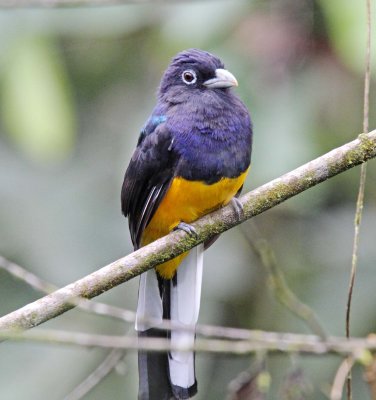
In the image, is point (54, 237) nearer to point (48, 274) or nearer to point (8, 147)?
point (48, 274)

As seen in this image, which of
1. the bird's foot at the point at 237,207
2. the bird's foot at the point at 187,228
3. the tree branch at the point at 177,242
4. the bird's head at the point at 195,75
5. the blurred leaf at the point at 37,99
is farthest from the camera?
the blurred leaf at the point at 37,99

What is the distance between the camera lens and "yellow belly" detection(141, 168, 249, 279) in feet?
13.5

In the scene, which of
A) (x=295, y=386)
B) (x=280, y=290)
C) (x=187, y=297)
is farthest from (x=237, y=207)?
(x=295, y=386)

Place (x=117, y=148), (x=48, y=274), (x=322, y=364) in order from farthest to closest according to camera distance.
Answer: (x=117, y=148) < (x=48, y=274) < (x=322, y=364)

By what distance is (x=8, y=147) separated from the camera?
5.94 meters

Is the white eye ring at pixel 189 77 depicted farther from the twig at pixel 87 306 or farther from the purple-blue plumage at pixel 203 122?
the twig at pixel 87 306

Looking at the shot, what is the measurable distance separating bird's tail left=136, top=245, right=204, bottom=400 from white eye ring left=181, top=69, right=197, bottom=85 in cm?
80

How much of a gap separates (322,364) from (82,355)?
1295 millimetres

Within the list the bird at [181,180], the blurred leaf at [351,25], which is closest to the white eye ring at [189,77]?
the bird at [181,180]

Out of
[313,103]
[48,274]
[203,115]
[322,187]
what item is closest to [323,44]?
[313,103]

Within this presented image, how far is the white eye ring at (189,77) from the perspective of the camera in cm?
453

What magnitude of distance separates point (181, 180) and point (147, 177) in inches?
7.8

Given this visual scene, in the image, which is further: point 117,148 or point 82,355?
point 117,148

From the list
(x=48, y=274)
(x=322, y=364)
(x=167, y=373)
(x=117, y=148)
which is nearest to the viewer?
(x=167, y=373)
